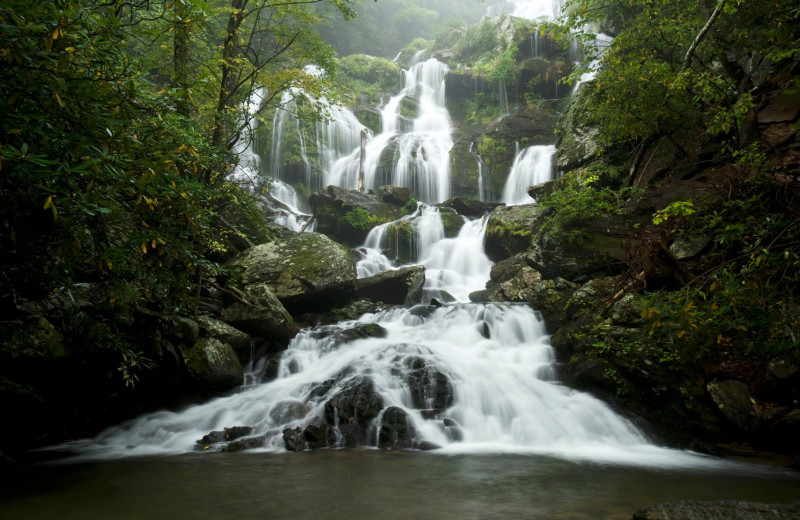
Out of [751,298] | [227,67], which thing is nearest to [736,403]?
[751,298]

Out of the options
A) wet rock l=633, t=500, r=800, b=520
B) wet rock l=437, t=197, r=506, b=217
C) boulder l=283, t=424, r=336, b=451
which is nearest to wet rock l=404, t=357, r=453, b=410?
boulder l=283, t=424, r=336, b=451

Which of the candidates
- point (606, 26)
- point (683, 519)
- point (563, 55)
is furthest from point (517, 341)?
point (563, 55)

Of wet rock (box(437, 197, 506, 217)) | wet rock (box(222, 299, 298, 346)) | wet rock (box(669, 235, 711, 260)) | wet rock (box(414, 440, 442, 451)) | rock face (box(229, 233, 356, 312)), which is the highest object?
wet rock (box(437, 197, 506, 217))

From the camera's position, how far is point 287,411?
638cm

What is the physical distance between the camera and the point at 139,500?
3650 mm

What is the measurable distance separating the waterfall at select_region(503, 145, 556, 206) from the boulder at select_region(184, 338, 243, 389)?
1366 cm

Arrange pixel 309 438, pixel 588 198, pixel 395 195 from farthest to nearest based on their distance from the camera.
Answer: pixel 395 195, pixel 588 198, pixel 309 438

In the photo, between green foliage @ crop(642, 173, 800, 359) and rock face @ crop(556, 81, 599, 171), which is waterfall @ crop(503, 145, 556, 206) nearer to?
rock face @ crop(556, 81, 599, 171)

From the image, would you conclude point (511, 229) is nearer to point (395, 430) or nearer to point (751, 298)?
point (395, 430)

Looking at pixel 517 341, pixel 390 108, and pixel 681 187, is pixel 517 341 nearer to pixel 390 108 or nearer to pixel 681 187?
pixel 681 187

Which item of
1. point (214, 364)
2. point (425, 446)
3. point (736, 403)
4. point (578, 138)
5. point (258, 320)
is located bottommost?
point (425, 446)

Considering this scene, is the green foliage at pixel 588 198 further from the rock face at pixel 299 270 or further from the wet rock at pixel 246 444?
the wet rock at pixel 246 444

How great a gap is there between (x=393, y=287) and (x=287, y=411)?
19.8ft

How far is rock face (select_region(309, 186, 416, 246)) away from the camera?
16438 millimetres
